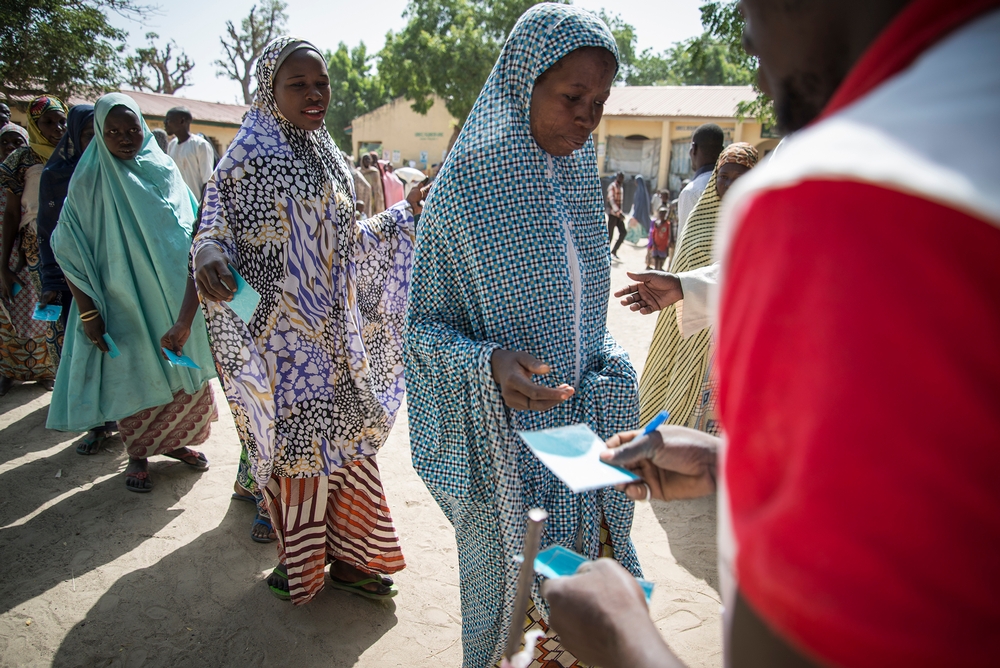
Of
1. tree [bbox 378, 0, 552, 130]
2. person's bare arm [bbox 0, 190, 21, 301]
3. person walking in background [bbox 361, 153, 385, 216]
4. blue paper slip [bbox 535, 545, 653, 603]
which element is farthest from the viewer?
tree [bbox 378, 0, 552, 130]

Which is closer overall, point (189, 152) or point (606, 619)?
point (606, 619)

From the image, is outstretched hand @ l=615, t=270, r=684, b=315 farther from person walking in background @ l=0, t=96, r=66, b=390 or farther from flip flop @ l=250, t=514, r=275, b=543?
person walking in background @ l=0, t=96, r=66, b=390

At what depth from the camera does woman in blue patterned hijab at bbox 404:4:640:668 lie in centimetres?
174

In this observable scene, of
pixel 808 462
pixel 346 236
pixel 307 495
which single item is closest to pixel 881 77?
pixel 808 462

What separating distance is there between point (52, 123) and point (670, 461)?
551cm

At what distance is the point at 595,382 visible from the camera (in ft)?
6.13

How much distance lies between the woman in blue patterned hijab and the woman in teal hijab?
2.33 meters

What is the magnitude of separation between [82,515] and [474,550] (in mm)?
2967

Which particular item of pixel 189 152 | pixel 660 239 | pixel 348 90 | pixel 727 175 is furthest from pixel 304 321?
pixel 348 90

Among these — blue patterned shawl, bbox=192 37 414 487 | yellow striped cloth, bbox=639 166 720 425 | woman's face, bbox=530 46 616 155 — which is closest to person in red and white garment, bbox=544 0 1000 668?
woman's face, bbox=530 46 616 155

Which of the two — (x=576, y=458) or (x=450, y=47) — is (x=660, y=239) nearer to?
(x=576, y=458)

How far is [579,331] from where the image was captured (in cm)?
189

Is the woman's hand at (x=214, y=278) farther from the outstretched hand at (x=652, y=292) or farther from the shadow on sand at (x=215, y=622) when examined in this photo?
the shadow on sand at (x=215, y=622)

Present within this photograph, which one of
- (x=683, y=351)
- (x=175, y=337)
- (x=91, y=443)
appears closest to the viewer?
(x=175, y=337)
